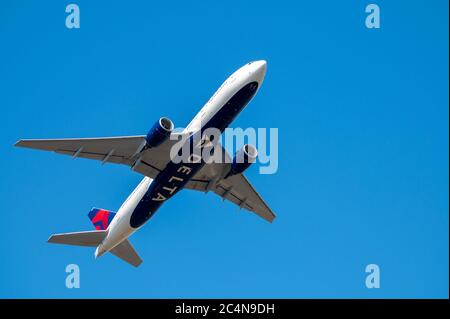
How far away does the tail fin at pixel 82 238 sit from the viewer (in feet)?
151

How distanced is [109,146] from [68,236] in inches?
309

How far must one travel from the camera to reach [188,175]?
4228 centimetres

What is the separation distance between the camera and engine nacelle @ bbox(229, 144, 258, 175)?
143ft

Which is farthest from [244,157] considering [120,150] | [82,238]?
[82,238]

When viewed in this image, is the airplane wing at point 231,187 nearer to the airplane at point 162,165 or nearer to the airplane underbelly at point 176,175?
the airplane at point 162,165

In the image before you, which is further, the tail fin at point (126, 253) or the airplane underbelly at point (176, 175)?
the tail fin at point (126, 253)

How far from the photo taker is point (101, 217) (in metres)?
48.6

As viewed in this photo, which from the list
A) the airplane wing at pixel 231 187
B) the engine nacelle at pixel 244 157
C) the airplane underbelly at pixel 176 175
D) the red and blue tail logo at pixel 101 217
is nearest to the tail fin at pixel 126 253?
the red and blue tail logo at pixel 101 217

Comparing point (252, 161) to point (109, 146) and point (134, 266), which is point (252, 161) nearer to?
point (109, 146)

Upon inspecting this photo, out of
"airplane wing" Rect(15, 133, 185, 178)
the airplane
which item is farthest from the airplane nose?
"airplane wing" Rect(15, 133, 185, 178)

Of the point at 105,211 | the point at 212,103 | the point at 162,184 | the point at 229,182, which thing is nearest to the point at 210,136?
the point at 212,103

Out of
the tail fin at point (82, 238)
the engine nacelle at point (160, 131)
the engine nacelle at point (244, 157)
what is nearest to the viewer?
the engine nacelle at point (160, 131)

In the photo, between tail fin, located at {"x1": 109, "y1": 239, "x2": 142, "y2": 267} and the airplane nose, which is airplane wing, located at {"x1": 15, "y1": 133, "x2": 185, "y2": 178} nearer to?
the airplane nose

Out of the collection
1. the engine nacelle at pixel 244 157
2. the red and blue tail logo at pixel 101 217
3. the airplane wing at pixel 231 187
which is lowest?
the red and blue tail logo at pixel 101 217
